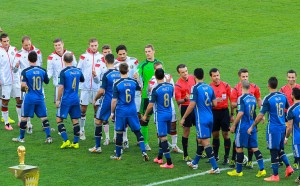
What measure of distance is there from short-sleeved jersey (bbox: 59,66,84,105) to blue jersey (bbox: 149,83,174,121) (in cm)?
209

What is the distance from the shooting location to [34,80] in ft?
57.1

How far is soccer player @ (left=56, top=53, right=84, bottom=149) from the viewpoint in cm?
1716

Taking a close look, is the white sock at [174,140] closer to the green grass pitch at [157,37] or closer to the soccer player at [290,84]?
the green grass pitch at [157,37]

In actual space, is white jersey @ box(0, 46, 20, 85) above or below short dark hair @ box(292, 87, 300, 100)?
above

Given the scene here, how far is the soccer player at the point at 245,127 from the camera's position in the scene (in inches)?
602

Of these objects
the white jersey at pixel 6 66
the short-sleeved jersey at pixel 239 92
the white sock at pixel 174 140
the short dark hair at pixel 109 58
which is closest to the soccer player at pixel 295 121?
the short-sleeved jersey at pixel 239 92

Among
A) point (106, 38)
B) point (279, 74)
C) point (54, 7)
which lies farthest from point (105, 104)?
point (54, 7)

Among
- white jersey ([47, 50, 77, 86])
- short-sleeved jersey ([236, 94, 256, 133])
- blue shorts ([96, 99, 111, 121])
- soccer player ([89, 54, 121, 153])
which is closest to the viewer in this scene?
short-sleeved jersey ([236, 94, 256, 133])

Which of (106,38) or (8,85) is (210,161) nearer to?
(8,85)

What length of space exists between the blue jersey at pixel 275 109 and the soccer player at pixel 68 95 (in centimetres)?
436

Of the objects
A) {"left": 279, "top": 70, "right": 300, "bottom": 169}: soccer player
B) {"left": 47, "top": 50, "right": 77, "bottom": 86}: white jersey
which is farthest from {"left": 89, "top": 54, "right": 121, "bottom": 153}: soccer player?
{"left": 279, "top": 70, "right": 300, "bottom": 169}: soccer player

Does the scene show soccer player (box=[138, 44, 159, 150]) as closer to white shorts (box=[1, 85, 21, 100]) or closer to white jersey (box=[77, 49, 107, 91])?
white jersey (box=[77, 49, 107, 91])

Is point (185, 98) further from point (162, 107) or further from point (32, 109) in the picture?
point (32, 109)

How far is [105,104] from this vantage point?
17.3 metres
